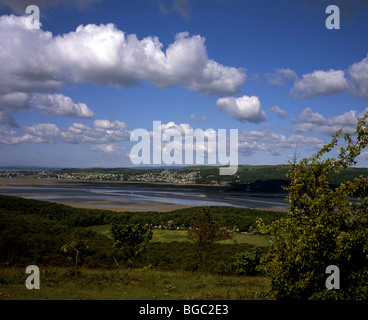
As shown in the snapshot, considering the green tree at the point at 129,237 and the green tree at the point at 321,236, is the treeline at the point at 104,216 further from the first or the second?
the green tree at the point at 321,236

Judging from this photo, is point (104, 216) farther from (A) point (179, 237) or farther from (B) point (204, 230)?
(B) point (204, 230)

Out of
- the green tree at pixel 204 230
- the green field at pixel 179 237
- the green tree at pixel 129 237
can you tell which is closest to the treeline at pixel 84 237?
the green tree at pixel 129 237

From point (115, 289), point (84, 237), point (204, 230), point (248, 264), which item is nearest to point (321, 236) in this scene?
point (115, 289)

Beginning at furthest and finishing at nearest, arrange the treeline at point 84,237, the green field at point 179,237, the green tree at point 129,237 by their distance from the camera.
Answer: the green field at point 179,237, the green tree at point 129,237, the treeline at point 84,237

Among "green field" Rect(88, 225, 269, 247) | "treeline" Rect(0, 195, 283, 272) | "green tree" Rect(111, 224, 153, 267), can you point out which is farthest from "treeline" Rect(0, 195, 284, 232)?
"green tree" Rect(111, 224, 153, 267)
